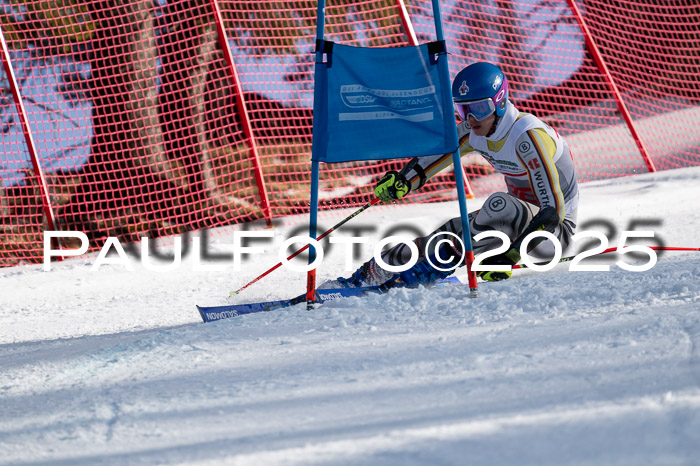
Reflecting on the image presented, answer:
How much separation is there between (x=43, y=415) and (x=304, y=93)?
810 centimetres

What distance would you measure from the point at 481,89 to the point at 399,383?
7.47 ft

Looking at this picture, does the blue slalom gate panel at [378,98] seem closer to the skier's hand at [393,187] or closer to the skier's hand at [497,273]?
the skier's hand at [497,273]

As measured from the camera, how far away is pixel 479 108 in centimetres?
445

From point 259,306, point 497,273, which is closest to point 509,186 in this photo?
point 497,273

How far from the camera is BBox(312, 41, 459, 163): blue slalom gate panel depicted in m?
3.76

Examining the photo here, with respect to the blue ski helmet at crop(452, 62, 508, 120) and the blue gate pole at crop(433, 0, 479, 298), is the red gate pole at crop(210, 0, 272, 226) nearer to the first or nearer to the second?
the blue ski helmet at crop(452, 62, 508, 120)

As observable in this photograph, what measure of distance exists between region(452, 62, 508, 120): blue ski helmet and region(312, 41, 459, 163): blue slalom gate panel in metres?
0.67

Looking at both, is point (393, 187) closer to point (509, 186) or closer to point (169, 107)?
point (509, 186)

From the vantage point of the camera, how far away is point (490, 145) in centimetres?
468

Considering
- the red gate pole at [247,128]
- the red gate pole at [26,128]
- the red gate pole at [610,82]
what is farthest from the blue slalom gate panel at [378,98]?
the red gate pole at [610,82]

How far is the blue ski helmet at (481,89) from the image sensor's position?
4391mm

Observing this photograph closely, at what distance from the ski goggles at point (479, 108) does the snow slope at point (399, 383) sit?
1.00 m

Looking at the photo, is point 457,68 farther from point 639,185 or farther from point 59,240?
point 59,240

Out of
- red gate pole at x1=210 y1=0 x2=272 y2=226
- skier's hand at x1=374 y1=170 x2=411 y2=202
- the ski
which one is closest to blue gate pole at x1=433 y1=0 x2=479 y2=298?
the ski
